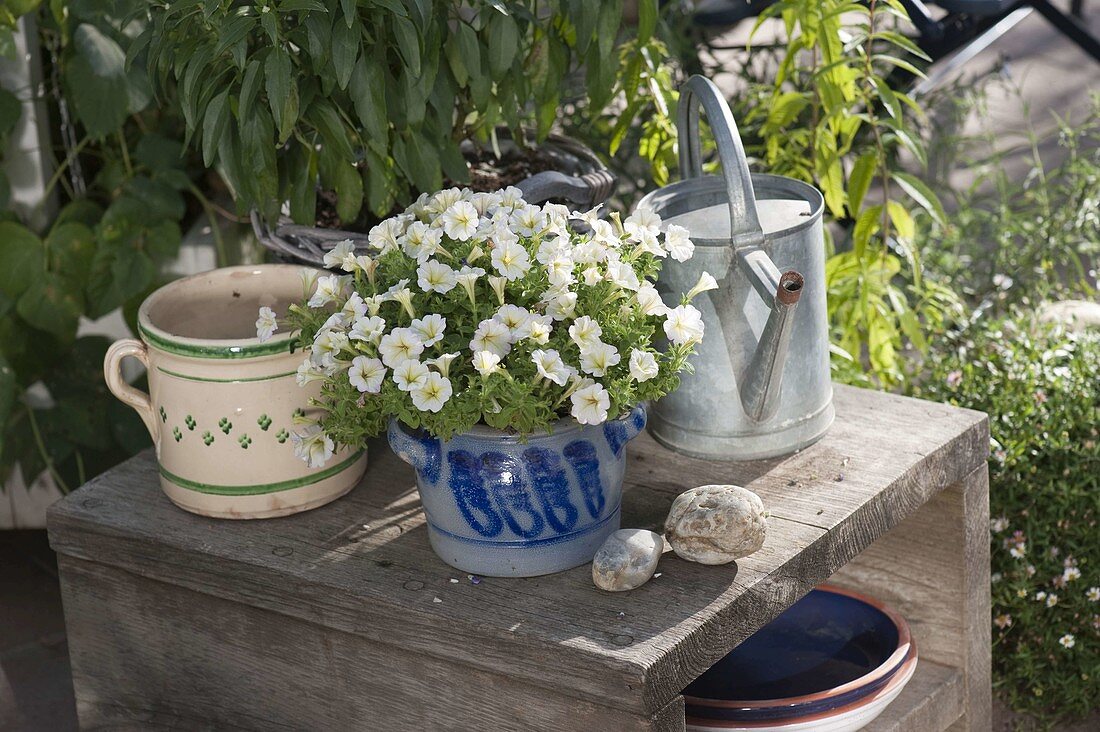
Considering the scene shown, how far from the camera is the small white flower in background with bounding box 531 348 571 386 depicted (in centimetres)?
114

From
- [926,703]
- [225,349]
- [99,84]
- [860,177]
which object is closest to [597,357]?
[225,349]

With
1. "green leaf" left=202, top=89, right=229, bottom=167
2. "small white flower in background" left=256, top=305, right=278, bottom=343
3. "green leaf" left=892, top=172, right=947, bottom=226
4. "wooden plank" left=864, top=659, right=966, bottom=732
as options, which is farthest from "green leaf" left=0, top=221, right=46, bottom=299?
"wooden plank" left=864, top=659, right=966, bottom=732

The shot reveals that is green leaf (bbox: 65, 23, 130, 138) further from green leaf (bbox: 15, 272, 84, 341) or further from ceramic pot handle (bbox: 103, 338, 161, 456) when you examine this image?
ceramic pot handle (bbox: 103, 338, 161, 456)

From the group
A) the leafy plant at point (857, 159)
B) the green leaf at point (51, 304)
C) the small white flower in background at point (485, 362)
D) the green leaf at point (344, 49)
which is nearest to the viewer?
the small white flower in background at point (485, 362)

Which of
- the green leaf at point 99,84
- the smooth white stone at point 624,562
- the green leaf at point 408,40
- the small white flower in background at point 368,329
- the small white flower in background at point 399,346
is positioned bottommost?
the smooth white stone at point 624,562

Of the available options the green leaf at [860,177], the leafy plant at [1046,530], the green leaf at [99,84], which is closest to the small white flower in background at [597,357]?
the green leaf at [860,177]

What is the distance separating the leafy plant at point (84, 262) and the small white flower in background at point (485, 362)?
1.07 metres

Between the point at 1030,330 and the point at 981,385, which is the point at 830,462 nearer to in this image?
the point at 981,385

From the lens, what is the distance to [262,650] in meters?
1.38

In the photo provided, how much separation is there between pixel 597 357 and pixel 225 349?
1.30ft

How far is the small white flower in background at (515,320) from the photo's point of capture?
3.81 ft

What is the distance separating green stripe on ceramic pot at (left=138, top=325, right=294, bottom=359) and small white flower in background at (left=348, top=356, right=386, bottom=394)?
19 cm

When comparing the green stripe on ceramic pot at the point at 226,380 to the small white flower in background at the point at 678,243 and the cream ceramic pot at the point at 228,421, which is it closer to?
the cream ceramic pot at the point at 228,421

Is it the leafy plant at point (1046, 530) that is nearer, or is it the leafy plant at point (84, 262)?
the leafy plant at point (1046, 530)
